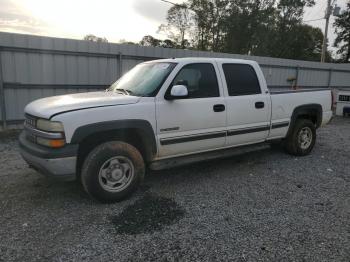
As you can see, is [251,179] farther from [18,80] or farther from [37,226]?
[18,80]

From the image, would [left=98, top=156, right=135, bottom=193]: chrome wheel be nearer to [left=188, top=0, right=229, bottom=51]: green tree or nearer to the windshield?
the windshield

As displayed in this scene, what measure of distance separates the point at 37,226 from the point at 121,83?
2.46 m

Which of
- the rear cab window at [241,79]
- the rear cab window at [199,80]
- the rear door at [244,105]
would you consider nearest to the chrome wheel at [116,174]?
the rear cab window at [199,80]

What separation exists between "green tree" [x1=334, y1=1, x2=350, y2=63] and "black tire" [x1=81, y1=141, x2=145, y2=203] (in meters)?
46.3

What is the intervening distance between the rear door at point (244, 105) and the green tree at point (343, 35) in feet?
144

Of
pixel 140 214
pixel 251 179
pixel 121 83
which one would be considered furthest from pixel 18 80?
pixel 251 179

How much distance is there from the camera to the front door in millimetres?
4051

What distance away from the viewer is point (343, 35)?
41625 mm

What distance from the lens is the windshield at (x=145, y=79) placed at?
4086 millimetres

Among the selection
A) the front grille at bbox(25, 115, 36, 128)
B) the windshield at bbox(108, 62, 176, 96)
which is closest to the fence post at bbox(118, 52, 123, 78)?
the windshield at bbox(108, 62, 176, 96)

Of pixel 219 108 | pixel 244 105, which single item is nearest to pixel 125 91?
pixel 219 108

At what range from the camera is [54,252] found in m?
2.77

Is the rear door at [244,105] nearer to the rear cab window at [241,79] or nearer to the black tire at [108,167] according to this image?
Answer: the rear cab window at [241,79]

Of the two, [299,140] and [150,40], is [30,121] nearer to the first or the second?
[299,140]
